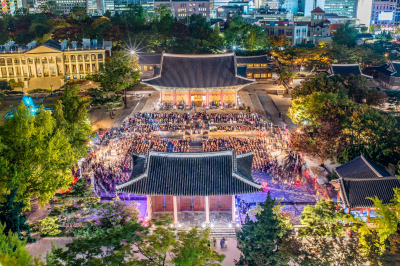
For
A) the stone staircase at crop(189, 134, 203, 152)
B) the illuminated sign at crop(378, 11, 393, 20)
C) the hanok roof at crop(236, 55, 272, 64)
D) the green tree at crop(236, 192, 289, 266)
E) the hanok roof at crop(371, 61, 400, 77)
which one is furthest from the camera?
the illuminated sign at crop(378, 11, 393, 20)

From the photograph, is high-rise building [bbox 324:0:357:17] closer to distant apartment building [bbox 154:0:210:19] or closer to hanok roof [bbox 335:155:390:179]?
distant apartment building [bbox 154:0:210:19]

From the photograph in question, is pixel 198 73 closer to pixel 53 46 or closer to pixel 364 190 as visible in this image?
pixel 53 46

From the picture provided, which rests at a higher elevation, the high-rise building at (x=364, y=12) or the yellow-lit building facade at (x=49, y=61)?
the high-rise building at (x=364, y=12)

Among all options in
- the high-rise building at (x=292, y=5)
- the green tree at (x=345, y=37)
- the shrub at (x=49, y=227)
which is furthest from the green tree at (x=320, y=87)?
the high-rise building at (x=292, y=5)

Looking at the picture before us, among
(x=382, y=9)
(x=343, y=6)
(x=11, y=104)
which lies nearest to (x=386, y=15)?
(x=382, y=9)

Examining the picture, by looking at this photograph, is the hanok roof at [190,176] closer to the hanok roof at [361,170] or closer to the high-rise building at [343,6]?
the hanok roof at [361,170]

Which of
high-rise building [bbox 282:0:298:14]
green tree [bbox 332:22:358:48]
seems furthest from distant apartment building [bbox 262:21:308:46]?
high-rise building [bbox 282:0:298:14]

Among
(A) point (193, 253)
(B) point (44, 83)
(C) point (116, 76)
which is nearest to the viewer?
(A) point (193, 253)
